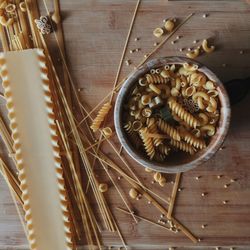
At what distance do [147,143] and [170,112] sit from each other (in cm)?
9

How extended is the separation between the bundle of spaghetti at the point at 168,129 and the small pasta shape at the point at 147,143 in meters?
0.04

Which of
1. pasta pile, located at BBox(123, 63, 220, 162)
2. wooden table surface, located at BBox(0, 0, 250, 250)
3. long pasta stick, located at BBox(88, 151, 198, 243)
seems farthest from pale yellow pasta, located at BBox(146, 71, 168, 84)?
long pasta stick, located at BBox(88, 151, 198, 243)

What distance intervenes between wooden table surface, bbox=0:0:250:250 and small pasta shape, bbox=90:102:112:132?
0.13 feet

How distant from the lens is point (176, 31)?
1.05 metres

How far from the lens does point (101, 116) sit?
1026mm

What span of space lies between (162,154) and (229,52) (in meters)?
0.30

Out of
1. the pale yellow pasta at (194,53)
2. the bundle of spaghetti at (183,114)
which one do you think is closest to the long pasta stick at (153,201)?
the bundle of spaghetti at (183,114)

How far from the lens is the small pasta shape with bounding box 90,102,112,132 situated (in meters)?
1.03

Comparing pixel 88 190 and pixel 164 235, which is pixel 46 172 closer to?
pixel 88 190

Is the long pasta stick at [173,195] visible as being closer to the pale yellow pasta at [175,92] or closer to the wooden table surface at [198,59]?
the wooden table surface at [198,59]

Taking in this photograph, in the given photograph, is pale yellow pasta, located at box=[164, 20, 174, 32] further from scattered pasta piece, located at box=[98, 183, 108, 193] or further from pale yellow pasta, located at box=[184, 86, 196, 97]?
scattered pasta piece, located at box=[98, 183, 108, 193]

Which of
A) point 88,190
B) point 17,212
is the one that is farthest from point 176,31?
point 17,212

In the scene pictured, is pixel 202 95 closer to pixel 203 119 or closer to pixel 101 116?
pixel 203 119

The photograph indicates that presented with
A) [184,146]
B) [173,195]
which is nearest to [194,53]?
[184,146]
